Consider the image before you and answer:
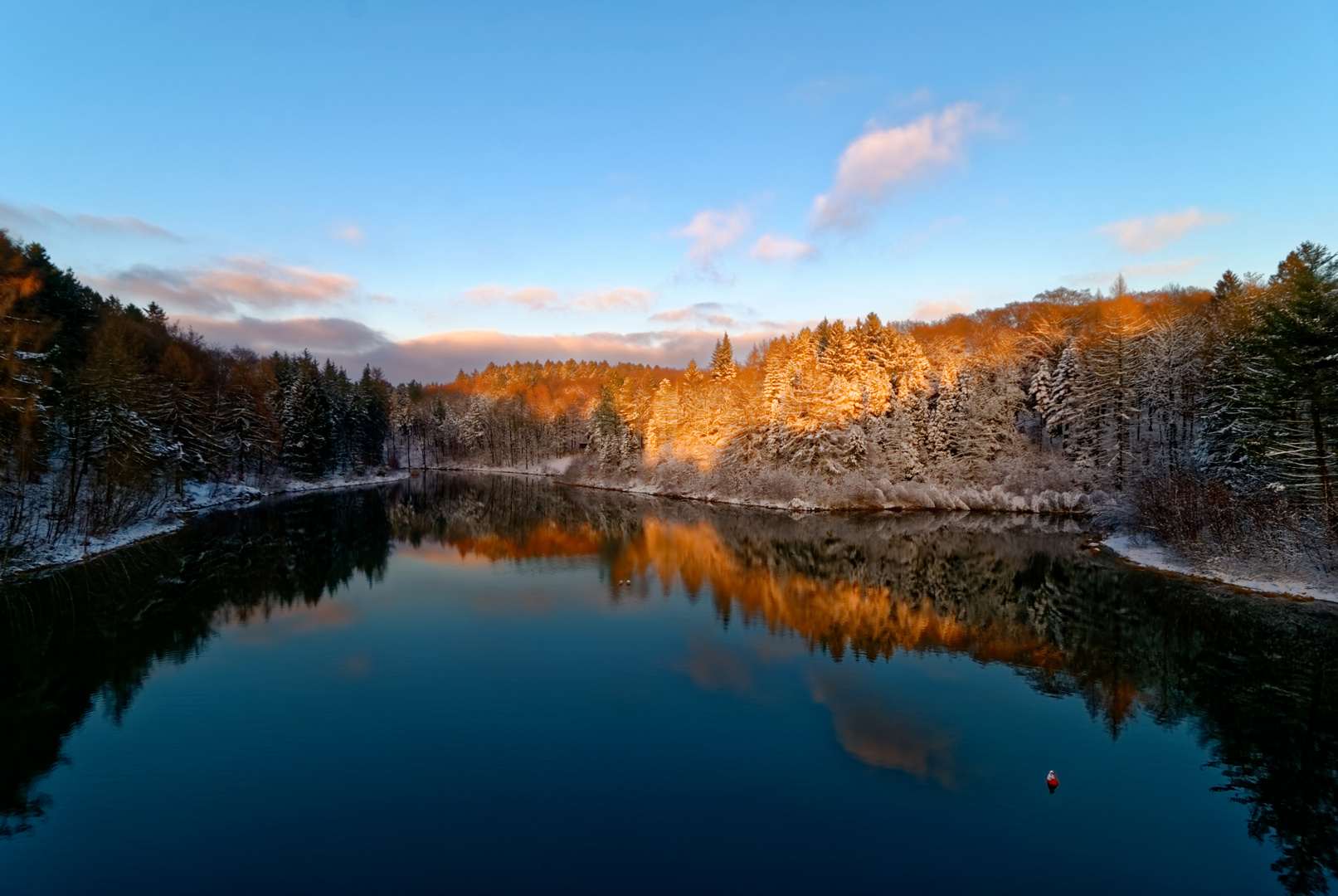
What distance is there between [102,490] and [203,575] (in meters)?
14.4

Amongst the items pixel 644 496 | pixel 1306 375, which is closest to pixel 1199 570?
pixel 1306 375

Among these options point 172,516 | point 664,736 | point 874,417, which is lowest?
point 664,736

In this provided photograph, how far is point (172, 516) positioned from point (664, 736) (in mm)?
48037

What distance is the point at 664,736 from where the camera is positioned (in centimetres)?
1560

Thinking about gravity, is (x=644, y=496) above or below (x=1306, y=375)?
below

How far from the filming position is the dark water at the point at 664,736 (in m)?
11.0

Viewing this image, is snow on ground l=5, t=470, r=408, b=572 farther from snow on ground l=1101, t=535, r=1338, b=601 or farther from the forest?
snow on ground l=1101, t=535, r=1338, b=601

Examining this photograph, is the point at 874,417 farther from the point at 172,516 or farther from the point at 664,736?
the point at 172,516

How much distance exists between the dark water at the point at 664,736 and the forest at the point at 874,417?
766 cm

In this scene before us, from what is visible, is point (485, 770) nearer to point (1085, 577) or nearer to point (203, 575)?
point (203, 575)

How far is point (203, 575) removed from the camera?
32.4 meters

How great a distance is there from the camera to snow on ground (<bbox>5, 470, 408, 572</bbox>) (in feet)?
106

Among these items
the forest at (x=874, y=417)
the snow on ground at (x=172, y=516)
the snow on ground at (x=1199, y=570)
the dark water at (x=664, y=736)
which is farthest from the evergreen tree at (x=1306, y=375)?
the snow on ground at (x=172, y=516)

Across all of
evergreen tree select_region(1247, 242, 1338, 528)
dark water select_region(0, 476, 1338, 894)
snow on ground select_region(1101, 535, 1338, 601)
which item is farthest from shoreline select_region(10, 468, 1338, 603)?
evergreen tree select_region(1247, 242, 1338, 528)
